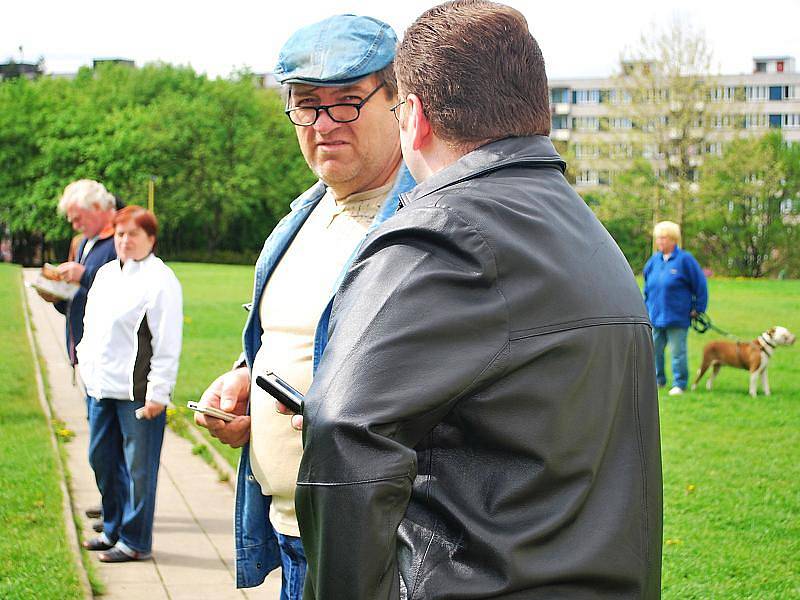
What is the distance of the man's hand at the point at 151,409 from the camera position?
6.09m

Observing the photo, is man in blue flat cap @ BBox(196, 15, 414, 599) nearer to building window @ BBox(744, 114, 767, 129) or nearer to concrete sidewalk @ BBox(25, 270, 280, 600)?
concrete sidewalk @ BBox(25, 270, 280, 600)

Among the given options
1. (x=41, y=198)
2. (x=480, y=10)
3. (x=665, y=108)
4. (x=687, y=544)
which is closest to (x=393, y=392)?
(x=480, y=10)

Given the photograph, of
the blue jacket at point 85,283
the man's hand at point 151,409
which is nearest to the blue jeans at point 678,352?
the blue jacket at point 85,283

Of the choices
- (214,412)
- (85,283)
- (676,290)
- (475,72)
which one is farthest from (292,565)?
(676,290)

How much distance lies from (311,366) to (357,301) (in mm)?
1232

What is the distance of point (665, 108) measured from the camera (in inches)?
2063

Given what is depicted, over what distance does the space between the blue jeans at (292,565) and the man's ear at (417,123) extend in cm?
141

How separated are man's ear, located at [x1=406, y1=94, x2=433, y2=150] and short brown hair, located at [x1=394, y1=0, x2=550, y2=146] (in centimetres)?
1

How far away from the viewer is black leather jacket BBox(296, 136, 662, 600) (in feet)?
5.61

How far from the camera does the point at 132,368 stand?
620cm

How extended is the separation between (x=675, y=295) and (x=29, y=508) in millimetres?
8378

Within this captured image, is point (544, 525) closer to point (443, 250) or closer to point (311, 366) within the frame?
point (443, 250)

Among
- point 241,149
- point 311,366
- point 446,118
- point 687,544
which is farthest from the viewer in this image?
point 241,149

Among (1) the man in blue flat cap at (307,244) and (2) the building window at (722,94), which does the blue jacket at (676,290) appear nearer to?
(1) the man in blue flat cap at (307,244)
